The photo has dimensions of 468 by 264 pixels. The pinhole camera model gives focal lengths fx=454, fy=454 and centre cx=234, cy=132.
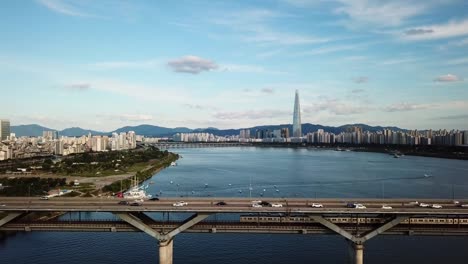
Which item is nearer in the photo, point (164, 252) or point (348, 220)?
point (164, 252)

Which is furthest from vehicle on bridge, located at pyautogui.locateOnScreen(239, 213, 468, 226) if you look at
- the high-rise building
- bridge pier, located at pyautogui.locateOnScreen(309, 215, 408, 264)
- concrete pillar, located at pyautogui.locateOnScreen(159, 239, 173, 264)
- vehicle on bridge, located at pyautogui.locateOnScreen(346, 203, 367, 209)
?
the high-rise building

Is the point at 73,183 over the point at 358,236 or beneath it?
beneath

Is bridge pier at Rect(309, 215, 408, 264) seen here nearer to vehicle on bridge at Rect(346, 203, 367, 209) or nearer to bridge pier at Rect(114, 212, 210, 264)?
vehicle on bridge at Rect(346, 203, 367, 209)

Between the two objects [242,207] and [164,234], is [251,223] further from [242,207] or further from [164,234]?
[164,234]

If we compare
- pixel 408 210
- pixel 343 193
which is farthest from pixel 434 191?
pixel 408 210

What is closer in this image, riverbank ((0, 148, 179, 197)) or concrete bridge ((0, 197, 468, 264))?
concrete bridge ((0, 197, 468, 264))

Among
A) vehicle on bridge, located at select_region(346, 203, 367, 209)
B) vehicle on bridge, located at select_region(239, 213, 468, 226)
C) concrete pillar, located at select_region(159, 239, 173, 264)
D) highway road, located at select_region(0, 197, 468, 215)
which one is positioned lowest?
concrete pillar, located at select_region(159, 239, 173, 264)

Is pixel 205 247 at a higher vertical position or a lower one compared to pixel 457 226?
lower

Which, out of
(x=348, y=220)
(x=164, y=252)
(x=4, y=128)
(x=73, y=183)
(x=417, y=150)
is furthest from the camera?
(x=4, y=128)

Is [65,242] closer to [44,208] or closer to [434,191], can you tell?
[44,208]

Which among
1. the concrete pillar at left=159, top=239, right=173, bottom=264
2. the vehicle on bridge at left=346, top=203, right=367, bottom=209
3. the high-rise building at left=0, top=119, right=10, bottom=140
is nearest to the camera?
the concrete pillar at left=159, top=239, right=173, bottom=264

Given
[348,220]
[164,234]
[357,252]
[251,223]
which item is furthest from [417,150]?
[164,234]
